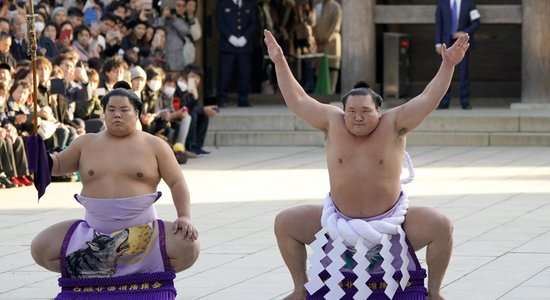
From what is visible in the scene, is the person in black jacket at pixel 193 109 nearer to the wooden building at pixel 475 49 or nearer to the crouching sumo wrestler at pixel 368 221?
the wooden building at pixel 475 49

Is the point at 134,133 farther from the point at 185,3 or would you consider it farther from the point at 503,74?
the point at 503,74

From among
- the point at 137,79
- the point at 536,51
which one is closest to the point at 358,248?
the point at 137,79

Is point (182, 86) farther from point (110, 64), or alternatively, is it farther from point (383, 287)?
point (383, 287)

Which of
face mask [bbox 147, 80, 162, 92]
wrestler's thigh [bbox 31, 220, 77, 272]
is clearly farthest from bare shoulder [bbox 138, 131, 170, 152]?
face mask [bbox 147, 80, 162, 92]

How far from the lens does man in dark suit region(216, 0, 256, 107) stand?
16109 millimetres

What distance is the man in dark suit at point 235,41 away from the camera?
1611 cm

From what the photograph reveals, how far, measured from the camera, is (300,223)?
6164 millimetres

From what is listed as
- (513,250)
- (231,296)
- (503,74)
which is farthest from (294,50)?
(231,296)

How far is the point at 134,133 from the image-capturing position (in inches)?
246

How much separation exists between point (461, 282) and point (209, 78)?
10.2 metres

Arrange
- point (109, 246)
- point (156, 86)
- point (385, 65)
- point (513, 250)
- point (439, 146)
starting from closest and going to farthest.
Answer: point (109, 246), point (513, 250), point (156, 86), point (439, 146), point (385, 65)

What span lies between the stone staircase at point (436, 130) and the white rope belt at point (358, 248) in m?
8.40

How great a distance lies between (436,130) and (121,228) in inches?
350

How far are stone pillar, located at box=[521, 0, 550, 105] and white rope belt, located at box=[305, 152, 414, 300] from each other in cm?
957
